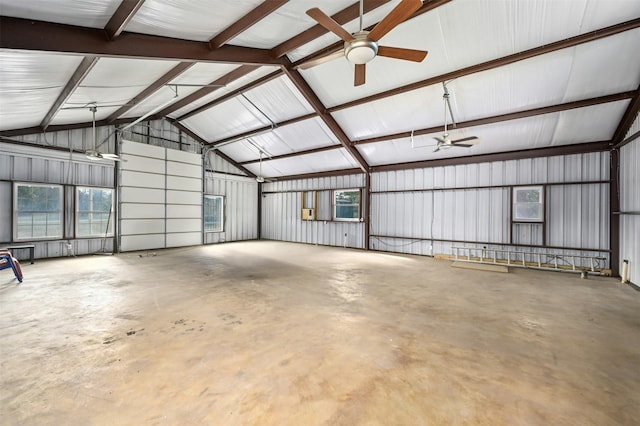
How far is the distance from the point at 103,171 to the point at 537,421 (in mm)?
11944

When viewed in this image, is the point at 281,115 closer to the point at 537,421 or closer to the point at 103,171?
the point at 103,171

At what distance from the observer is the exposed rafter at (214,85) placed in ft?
20.8

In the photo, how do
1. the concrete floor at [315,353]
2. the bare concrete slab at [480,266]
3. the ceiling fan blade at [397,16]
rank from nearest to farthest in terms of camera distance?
the concrete floor at [315,353]
the ceiling fan blade at [397,16]
the bare concrete slab at [480,266]

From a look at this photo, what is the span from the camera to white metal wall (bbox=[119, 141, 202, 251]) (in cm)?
946

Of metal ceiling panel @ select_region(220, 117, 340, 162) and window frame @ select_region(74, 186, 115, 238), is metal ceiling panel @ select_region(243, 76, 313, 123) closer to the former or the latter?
metal ceiling panel @ select_region(220, 117, 340, 162)

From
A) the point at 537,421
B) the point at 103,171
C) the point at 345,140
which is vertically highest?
the point at 345,140

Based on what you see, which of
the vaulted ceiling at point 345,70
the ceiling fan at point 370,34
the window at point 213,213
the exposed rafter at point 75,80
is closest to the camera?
the ceiling fan at point 370,34

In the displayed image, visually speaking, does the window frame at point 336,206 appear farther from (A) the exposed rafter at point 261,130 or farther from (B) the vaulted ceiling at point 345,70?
(A) the exposed rafter at point 261,130

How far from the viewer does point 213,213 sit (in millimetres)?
12641

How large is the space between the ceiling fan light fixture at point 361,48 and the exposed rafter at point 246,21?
164 cm

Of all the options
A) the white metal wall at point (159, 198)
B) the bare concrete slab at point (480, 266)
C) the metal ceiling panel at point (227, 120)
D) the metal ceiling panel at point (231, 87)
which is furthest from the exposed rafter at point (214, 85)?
the bare concrete slab at point (480, 266)

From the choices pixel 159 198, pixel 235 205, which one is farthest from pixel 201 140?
pixel 235 205

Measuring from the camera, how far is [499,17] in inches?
173

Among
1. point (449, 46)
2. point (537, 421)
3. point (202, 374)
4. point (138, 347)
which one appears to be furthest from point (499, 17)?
point (138, 347)
